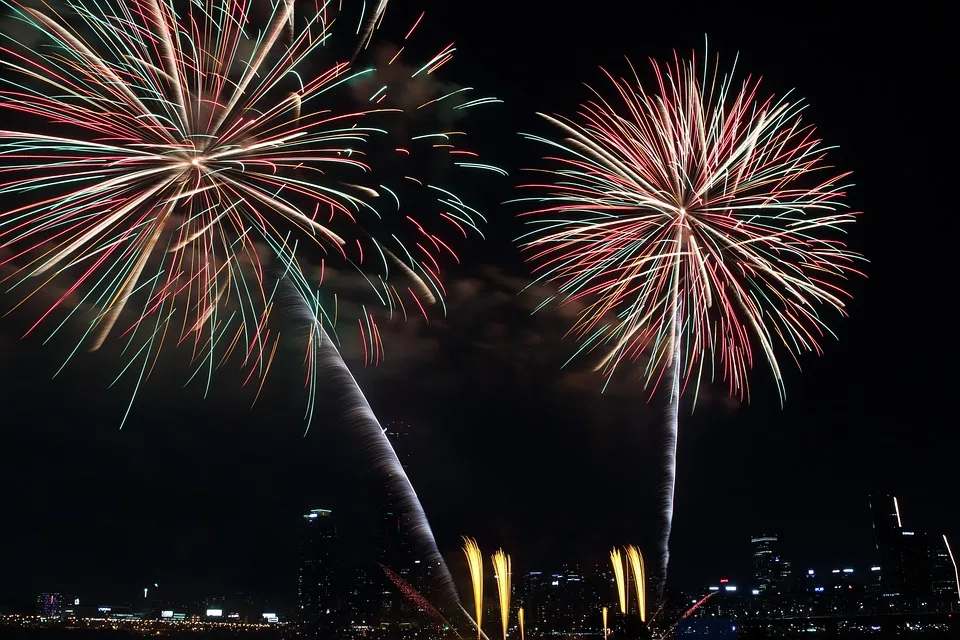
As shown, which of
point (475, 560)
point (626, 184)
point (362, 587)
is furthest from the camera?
point (362, 587)

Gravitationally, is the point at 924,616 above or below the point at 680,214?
below

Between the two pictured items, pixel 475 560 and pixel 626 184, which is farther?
pixel 475 560

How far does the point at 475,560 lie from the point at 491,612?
109233 mm

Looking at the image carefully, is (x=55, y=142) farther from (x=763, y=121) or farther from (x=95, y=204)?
(x=763, y=121)

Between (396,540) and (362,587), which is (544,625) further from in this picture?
(362,587)

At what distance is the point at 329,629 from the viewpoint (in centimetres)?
18562

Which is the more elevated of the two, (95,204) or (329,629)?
(95,204)

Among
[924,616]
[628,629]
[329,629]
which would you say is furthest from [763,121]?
[329,629]

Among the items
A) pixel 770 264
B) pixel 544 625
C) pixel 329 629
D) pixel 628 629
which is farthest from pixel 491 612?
pixel 770 264

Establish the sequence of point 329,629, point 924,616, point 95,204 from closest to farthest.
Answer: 1. point 95,204
2. point 924,616
3. point 329,629

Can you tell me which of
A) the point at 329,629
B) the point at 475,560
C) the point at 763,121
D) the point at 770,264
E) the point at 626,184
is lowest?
the point at 329,629

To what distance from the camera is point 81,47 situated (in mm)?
16094

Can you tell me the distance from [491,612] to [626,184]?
12576 centimetres

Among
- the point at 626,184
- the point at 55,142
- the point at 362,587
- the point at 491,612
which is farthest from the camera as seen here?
the point at 362,587
